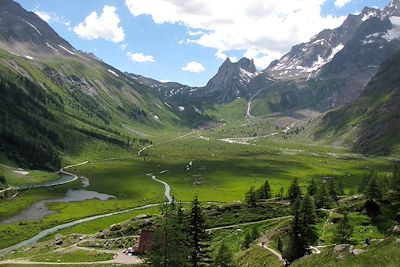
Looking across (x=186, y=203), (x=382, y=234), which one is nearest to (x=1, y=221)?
(x=186, y=203)

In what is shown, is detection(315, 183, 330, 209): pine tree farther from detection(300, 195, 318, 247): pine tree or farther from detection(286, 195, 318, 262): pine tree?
detection(300, 195, 318, 247): pine tree

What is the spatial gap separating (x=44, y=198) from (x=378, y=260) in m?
172

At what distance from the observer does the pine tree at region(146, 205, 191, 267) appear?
175 feet

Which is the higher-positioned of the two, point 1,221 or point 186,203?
point 186,203

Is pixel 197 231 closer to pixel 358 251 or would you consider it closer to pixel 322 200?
pixel 358 251

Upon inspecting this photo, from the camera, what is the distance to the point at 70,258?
3452 inches

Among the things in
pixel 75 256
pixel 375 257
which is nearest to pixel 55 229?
pixel 75 256

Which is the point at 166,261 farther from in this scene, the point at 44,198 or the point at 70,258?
the point at 44,198

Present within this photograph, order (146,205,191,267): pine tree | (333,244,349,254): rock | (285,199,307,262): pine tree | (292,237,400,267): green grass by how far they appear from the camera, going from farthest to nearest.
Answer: (285,199,307,262): pine tree, (146,205,191,267): pine tree, (333,244,349,254): rock, (292,237,400,267): green grass

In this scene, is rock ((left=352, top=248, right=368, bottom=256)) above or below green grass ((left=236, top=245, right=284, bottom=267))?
above

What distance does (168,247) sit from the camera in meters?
53.4

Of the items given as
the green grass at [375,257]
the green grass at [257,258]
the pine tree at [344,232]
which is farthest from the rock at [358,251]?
the pine tree at [344,232]

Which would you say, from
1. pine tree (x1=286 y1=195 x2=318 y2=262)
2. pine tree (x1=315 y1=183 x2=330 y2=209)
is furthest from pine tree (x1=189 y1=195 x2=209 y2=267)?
pine tree (x1=315 y1=183 x2=330 y2=209)

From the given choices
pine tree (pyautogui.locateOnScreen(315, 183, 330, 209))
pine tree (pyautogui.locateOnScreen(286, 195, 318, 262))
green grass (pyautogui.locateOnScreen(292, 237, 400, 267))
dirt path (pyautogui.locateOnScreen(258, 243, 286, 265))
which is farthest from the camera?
pine tree (pyautogui.locateOnScreen(315, 183, 330, 209))
